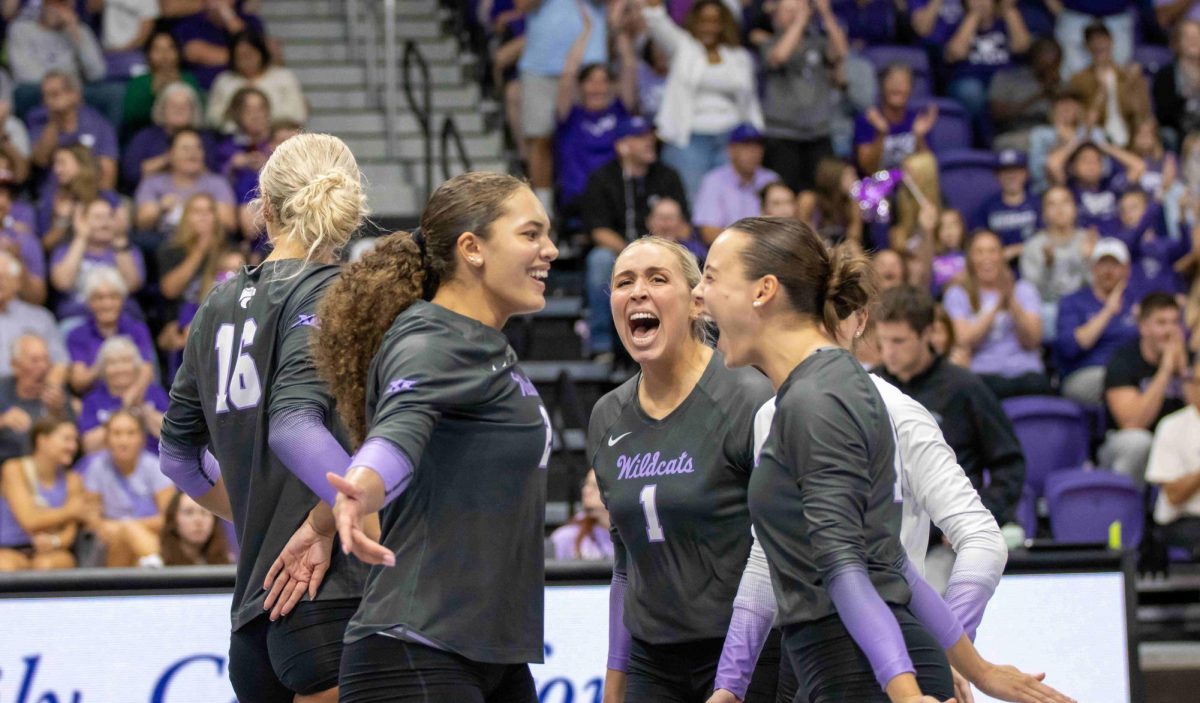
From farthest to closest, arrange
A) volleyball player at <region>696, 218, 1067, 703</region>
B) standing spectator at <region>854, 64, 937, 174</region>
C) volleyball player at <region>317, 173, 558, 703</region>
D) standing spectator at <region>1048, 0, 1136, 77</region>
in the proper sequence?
standing spectator at <region>1048, 0, 1136, 77</region>, standing spectator at <region>854, 64, 937, 174</region>, volleyball player at <region>317, 173, 558, 703</region>, volleyball player at <region>696, 218, 1067, 703</region>

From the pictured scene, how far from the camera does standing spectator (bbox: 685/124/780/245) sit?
10.4 m

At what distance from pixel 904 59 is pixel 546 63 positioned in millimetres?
3070

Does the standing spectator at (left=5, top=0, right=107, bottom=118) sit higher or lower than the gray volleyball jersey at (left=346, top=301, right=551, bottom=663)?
higher

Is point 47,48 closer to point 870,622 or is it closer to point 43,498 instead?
point 43,498

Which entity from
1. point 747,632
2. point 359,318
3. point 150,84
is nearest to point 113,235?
point 150,84

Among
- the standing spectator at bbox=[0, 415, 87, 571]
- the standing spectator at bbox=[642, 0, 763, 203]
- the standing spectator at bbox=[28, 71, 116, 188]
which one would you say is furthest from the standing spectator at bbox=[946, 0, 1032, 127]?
the standing spectator at bbox=[0, 415, 87, 571]

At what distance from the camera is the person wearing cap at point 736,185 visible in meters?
10.4

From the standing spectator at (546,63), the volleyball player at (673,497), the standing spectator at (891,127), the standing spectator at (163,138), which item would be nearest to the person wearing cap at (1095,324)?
the standing spectator at (891,127)

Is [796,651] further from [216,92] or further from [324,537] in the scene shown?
[216,92]

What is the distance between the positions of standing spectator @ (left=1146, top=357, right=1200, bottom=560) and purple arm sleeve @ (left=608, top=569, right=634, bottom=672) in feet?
16.4

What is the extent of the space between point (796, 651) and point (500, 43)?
9.10m

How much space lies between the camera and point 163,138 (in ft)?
34.9

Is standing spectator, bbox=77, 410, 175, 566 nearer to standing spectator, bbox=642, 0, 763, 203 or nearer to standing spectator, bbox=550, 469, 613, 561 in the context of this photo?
standing spectator, bbox=550, 469, 613, 561

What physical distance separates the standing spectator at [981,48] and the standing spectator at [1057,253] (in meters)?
1.97
